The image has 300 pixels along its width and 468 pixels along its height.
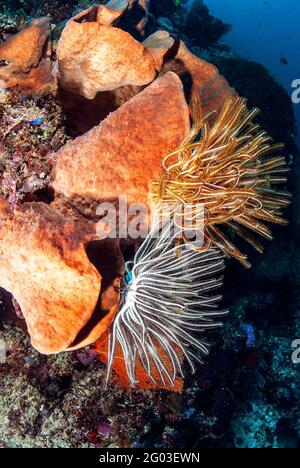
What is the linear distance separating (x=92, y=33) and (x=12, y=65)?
88 cm

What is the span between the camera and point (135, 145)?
2686 millimetres

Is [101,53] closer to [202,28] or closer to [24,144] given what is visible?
[24,144]

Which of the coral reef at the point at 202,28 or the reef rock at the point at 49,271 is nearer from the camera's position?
the reef rock at the point at 49,271

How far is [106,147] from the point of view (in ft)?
8.85

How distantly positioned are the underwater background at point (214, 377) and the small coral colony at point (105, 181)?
3.90 ft

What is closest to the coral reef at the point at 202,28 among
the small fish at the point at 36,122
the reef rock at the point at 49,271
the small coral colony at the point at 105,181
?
the small coral colony at the point at 105,181

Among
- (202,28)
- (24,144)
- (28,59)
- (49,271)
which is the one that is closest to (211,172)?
(49,271)

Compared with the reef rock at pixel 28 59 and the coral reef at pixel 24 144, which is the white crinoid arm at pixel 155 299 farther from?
the reef rock at pixel 28 59

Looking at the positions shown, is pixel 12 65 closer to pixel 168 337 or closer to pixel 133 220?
pixel 133 220

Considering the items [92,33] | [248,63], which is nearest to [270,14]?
[248,63]

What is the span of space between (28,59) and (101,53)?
2.61 ft

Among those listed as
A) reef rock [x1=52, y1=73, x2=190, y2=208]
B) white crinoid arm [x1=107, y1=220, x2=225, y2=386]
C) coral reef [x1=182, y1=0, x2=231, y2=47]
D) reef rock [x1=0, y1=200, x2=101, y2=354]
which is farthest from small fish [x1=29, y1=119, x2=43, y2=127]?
coral reef [x1=182, y1=0, x2=231, y2=47]

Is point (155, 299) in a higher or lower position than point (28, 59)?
lower

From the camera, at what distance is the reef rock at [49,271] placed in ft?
7.75
